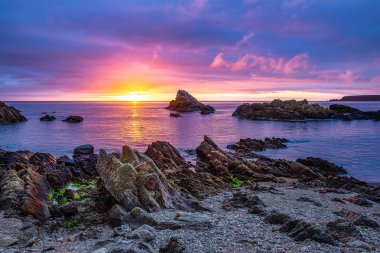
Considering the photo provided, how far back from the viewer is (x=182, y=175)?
30.9 meters

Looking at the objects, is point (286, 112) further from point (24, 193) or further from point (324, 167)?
point (24, 193)

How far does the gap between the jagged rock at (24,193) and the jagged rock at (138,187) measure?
401cm

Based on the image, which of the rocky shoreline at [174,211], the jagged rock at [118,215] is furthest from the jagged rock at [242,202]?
the jagged rock at [118,215]

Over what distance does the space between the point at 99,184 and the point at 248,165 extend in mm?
19302

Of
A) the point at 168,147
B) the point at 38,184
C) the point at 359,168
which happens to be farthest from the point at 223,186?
the point at 359,168

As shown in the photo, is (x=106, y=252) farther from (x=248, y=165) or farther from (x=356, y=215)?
(x=248, y=165)

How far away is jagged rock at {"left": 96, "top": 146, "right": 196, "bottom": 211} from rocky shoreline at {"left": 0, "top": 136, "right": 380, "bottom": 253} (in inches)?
2.5

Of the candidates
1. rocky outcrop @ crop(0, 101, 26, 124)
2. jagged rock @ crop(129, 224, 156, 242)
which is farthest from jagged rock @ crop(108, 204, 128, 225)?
rocky outcrop @ crop(0, 101, 26, 124)

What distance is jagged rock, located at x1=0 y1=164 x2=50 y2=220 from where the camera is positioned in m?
20.1

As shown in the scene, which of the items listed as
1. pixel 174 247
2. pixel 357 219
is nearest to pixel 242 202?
pixel 357 219

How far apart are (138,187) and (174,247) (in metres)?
8.26

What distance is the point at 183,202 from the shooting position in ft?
72.6

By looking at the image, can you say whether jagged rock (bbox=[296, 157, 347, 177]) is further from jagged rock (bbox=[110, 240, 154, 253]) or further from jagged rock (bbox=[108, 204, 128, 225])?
jagged rock (bbox=[110, 240, 154, 253])

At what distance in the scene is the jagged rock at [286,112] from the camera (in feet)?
447
